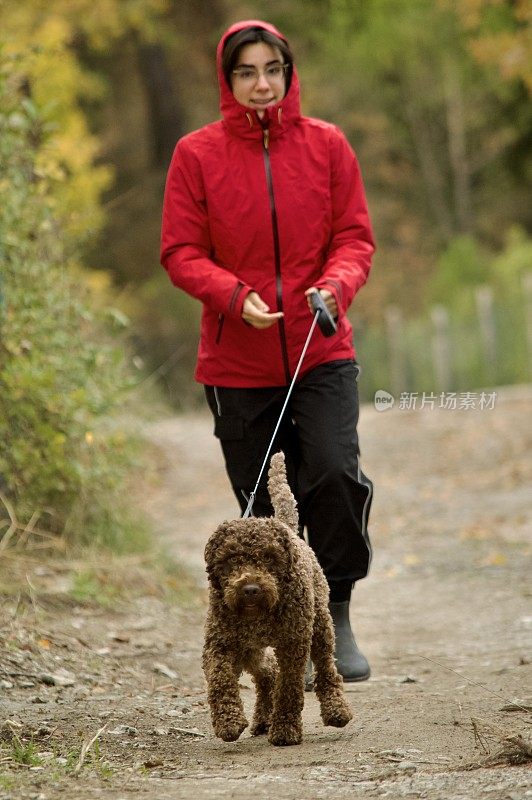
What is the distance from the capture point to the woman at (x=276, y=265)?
523cm

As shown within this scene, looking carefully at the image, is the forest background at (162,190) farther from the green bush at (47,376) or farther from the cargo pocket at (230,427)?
the cargo pocket at (230,427)

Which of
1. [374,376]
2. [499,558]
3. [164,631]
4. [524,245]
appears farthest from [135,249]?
[164,631]

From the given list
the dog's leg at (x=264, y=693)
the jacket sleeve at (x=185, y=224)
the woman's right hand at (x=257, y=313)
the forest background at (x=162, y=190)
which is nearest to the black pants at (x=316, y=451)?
the woman's right hand at (x=257, y=313)

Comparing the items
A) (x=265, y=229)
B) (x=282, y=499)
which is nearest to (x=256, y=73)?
(x=265, y=229)

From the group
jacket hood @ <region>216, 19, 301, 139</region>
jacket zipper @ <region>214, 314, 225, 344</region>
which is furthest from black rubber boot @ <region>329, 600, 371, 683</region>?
jacket hood @ <region>216, 19, 301, 139</region>

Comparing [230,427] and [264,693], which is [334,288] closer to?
[230,427]

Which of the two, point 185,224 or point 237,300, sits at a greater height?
point 185,224

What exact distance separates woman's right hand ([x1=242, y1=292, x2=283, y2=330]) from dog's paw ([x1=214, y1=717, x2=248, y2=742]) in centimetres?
145

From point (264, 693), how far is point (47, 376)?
2.75m

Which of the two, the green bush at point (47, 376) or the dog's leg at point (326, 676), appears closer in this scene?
the dog's leg at point (326, 676)

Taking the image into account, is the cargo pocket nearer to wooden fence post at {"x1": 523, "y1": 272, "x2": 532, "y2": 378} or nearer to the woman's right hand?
the woman's right hand

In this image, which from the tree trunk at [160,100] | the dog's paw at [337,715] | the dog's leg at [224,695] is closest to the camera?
the dog's leg at [224,695]

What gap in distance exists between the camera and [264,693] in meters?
4.74

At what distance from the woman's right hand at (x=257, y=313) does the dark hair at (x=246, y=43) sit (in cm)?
96
